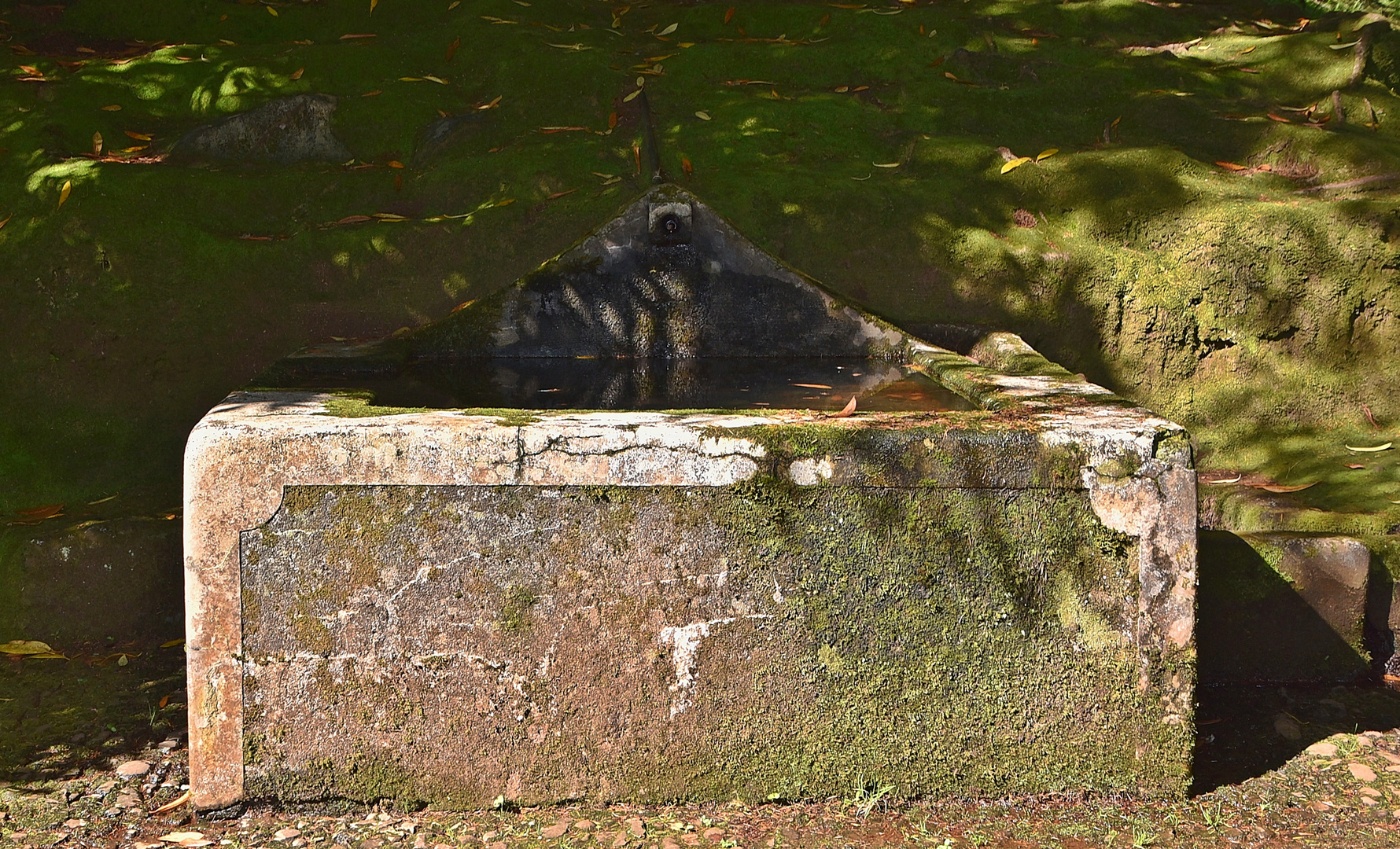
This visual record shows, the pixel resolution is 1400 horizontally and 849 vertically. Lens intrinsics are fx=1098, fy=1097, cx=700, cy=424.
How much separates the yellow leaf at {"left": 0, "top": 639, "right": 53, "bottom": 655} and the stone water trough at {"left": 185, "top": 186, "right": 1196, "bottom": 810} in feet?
5.18

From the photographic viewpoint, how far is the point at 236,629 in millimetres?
3125

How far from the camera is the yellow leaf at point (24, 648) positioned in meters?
4.26

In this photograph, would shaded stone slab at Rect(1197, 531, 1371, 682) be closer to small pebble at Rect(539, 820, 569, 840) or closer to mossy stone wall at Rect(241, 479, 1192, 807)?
mossy stone wall at Rect(241, 479, 1192, 807)

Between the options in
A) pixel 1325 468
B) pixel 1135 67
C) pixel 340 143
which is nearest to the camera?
pixel 1325 468

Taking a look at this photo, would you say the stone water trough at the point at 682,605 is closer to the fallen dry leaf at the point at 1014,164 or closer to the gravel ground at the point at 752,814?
the gravel ground at the point at 752,814

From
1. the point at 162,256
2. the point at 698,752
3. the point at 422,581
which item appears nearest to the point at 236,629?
the point at 422,581

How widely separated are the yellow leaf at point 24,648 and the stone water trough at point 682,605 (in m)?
1.58

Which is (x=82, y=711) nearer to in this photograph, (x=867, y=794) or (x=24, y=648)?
(x=24, y=648)

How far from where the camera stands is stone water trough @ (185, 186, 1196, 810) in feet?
10.2

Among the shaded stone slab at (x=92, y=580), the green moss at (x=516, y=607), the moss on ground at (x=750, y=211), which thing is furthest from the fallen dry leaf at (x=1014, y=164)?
the shaded stone slab at (x=92, y=580)

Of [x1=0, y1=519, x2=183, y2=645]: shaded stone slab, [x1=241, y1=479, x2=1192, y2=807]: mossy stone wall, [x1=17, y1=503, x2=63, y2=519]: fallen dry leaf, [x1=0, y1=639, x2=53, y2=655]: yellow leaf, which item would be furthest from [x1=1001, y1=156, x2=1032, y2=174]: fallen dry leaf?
[x1=0, y1=639, x2=53, y2=655]: yellow leaf

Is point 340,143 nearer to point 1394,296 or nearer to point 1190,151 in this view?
point 1190,151

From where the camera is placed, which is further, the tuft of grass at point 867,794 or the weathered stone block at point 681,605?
the tuft of grass at point 867,794

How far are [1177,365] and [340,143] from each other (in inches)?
193
